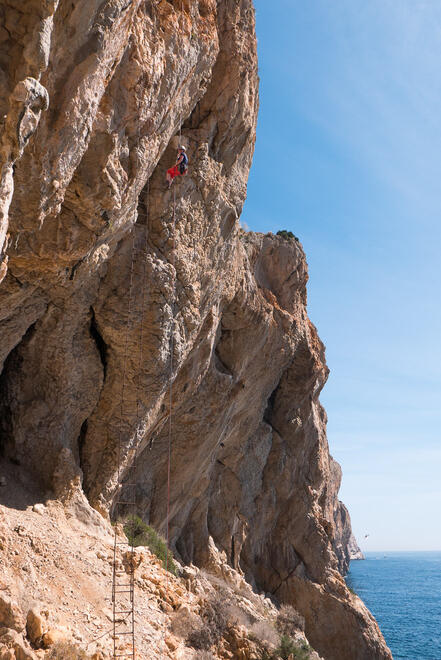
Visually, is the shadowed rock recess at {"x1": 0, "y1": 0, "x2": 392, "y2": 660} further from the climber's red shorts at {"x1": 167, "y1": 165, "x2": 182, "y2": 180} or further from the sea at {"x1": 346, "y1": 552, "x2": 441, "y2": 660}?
the sea at {"x1": 346, "y1": 552, "x2": 441, "y2": 660}

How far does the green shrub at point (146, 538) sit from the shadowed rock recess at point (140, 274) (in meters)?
1.56

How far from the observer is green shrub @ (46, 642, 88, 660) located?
7.62m

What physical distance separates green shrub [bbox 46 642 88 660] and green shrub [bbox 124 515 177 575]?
647 cm

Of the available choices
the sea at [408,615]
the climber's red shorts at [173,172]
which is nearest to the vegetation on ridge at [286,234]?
the climber's red shorts at [173,172]

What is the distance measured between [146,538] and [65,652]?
7767mm

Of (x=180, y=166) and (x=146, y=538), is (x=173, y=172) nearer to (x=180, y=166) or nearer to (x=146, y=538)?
(x=180, y=166)

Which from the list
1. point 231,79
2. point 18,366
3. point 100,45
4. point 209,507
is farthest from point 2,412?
point 209,507

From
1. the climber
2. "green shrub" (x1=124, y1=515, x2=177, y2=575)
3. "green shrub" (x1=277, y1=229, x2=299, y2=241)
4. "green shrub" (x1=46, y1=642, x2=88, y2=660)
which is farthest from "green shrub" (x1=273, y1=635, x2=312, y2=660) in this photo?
"green shrub" (x1=277, y1=229, x2=299, y2=241)

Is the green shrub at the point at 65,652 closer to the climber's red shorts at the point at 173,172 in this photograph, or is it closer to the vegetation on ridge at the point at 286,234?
the climber's red shorts at the point at 173,172

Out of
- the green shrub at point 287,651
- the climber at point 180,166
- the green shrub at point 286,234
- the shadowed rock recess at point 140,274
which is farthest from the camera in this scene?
the green shrub at point 286,234

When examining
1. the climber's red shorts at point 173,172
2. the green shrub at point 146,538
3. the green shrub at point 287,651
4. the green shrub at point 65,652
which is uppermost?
the climber's red shorts at point 173,172

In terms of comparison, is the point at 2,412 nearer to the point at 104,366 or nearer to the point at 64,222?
the point at 104,366

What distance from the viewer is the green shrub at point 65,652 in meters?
7.62

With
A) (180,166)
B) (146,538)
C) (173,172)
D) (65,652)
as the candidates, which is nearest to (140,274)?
(173,172)
